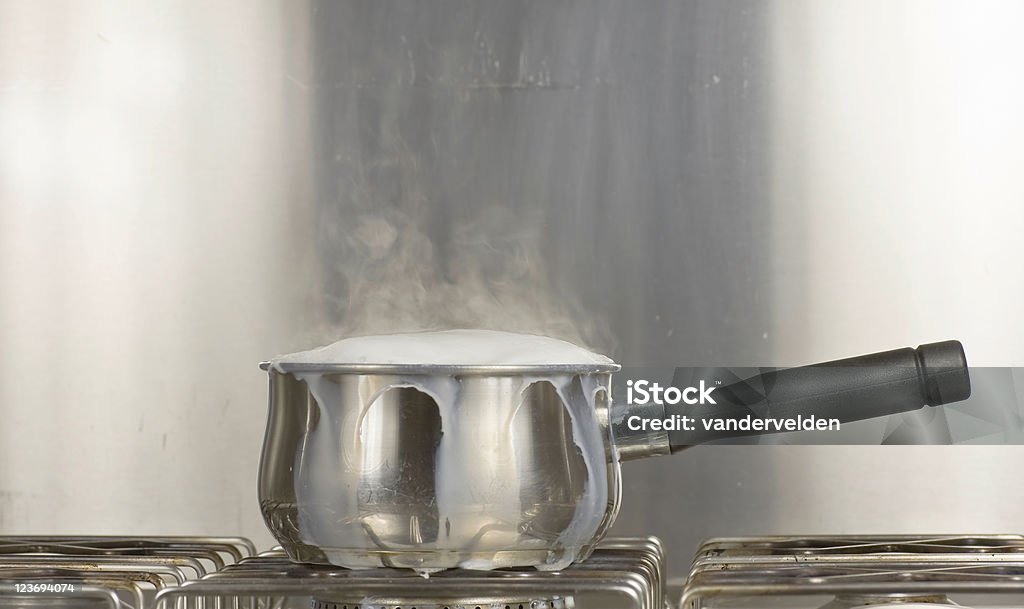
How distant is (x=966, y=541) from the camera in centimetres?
91

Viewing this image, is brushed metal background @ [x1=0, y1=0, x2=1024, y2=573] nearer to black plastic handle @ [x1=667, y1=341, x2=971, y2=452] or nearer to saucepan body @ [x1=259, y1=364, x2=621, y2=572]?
black plastic handle @ [x1=667, y1=341, x2=971, y2=452]

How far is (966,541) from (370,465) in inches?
20.5

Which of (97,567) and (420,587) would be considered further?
(97,567)

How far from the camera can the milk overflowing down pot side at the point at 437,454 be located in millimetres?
706

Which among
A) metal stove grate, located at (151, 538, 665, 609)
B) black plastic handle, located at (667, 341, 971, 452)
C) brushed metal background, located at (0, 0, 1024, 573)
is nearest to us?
metal stove grate, located at (151, 538, 665, 609)

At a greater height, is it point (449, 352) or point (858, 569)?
point (449, 352)

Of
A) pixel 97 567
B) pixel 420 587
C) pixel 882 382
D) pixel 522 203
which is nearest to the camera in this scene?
pixel 420 587

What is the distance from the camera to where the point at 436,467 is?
0.70 metres

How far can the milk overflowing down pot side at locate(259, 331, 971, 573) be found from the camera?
71 centimetres

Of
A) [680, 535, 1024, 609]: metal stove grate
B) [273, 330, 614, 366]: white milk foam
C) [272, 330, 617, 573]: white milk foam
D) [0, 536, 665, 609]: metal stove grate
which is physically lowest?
[680, 535, 1024, 609]: metal stove grate

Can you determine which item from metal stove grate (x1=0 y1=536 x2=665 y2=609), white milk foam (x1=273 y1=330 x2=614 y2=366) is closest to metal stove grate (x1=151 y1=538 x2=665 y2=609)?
metal stove grate (x1=0 y1=536 x2=665 y2=609)

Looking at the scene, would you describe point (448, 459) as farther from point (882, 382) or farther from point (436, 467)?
point (882, 382)

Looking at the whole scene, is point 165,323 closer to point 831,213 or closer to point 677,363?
point 677,363

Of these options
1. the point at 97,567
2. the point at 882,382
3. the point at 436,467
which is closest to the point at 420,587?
the point at 436,467
